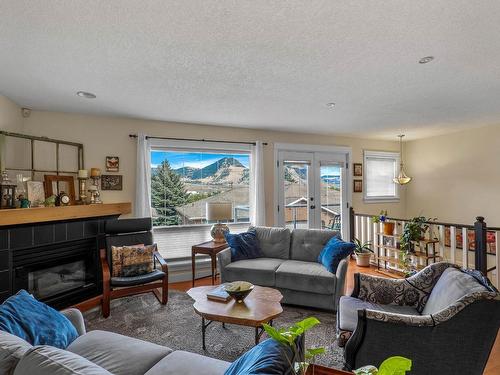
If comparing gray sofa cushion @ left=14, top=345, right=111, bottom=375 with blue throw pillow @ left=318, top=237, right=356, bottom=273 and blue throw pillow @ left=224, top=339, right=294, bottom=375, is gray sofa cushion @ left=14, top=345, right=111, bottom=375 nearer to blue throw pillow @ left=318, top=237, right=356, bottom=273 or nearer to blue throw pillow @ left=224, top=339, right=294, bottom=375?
blue throw pillow @ left=224, top=339, right=294, bottom=375

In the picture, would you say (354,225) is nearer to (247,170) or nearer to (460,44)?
(247,170)

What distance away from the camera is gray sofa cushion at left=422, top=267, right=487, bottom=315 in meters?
1.72

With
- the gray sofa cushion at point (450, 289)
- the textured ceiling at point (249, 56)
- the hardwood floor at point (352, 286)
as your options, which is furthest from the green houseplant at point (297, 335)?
the hardwood floor at point (352, 286)

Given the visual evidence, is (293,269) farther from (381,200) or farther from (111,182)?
(381,200)

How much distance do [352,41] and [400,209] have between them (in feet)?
18.1

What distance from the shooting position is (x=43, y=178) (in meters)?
3.60

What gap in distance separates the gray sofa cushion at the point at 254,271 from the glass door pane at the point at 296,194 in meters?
1.88

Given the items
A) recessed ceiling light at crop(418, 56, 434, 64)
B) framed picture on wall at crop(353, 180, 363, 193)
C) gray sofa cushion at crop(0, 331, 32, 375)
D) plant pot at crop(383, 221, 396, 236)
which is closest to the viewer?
gray sofa cushion at crop(0, 331, 32, 375)

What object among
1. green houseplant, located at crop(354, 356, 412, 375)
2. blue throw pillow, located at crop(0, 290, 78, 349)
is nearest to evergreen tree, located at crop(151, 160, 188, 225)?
blue throw pillow, located at crop(0, 290, 78, 349)

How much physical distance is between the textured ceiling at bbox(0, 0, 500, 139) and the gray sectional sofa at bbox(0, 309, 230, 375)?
5.77 ft

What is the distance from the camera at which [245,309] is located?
7.54 ft

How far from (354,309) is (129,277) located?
2.47 m

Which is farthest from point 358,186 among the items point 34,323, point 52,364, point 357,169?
point 52,364

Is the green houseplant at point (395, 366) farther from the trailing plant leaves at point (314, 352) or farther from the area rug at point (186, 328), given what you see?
the area rug at point (186, 328)
